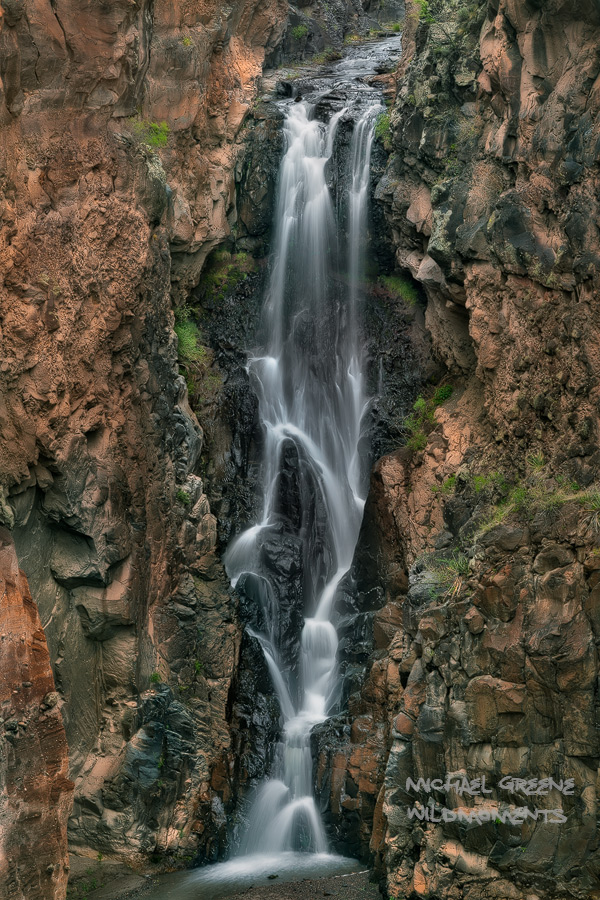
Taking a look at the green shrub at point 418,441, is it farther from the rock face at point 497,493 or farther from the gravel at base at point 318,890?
the gravel at base at point 318,890

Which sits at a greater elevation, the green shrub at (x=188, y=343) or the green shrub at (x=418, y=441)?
the green shrub at (x=188, y=343)

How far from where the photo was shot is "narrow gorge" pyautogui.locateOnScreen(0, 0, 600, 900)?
12.8 m

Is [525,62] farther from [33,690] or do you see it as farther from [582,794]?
[33,690]

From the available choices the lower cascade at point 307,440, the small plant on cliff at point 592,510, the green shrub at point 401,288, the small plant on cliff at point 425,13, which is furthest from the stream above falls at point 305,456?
the small plant on cliff at point 592,510

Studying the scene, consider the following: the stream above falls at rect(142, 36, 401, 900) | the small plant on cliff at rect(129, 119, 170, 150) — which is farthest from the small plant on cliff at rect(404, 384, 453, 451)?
the small plant on cliff at rect(129, 119, 170, 150)

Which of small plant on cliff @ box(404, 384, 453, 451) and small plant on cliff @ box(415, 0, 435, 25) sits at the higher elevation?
small plant on cliff @ box(415, 0, 435, 25)

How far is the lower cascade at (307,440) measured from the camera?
55.8 ft

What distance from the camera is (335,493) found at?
66.8 ft

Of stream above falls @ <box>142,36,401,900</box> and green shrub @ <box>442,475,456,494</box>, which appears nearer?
stream above falls @ <box>142,36,401,900</box>

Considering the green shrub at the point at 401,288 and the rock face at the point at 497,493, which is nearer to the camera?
the rock face at the point at 497,493

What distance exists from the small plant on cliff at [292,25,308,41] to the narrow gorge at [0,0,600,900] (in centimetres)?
647

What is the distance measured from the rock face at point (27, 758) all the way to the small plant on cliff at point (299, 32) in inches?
811

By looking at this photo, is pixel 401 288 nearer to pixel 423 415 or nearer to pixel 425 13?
pixel 423 415

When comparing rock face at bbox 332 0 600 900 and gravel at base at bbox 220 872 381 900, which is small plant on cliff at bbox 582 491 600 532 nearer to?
rock face at bbox 332 0 600 900
